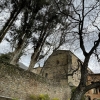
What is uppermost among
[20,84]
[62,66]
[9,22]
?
[62,66]

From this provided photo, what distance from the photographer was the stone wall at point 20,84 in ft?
Result: 47.3

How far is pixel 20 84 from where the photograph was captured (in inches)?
631

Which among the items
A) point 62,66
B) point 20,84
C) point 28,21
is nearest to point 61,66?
point 62,66

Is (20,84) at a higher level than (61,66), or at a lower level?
lower

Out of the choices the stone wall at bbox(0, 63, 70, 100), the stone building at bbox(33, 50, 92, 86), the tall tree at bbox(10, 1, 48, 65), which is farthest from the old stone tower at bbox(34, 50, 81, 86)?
the tall tree at bbox(10, 1, 48, 65)

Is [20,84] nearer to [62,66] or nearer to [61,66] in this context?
[62,66]


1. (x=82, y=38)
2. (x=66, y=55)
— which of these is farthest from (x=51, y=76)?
(x=82, y=38)

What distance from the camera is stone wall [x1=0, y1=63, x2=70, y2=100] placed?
14406mm

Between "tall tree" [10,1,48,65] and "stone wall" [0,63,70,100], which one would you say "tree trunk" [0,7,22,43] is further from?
"stone wall" [0,63,70,100]

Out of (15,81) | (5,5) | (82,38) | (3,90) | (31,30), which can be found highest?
(5,5)

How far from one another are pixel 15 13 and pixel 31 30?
263 cm

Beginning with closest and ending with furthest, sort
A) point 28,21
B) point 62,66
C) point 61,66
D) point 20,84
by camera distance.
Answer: point 20,84 → point 28,21 → point 62,66 → point 61,66

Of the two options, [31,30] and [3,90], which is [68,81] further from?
[3,90]

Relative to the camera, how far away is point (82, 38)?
10492 mm
